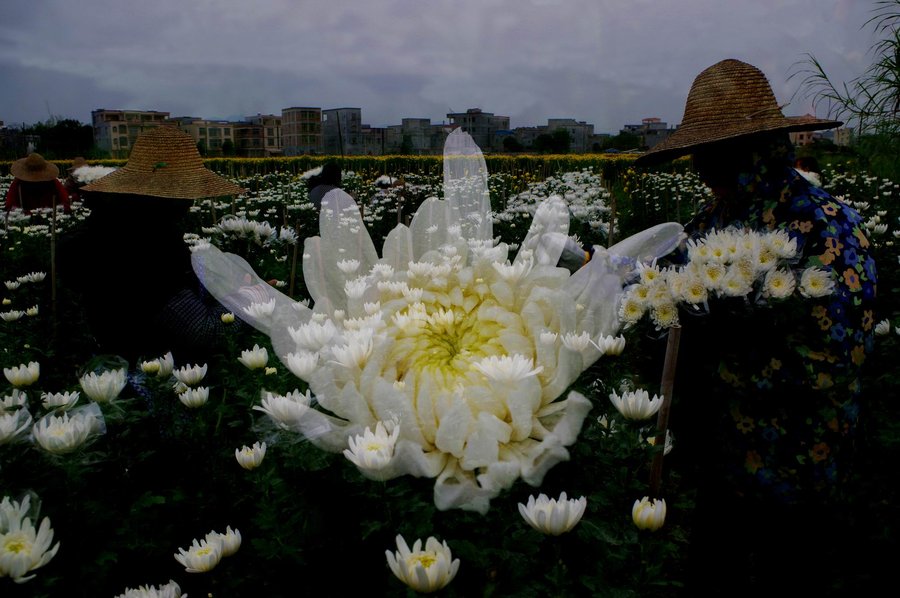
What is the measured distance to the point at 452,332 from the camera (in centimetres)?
62

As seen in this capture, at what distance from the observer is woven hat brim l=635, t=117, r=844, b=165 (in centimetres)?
186

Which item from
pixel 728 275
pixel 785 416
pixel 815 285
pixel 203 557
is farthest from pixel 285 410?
pixel 785 416

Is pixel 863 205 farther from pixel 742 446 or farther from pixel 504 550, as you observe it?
pixel 504 550

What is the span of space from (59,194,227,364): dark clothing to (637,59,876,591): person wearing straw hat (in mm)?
1997

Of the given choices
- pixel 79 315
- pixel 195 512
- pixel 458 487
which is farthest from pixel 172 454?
pixel 79 315

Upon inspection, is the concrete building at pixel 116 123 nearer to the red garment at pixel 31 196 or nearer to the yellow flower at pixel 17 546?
the red garment at pixel 31 196

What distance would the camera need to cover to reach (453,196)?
771 millimetres

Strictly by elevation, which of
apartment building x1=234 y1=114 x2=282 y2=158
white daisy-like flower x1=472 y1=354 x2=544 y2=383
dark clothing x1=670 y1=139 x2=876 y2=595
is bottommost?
dark clothing x1=670 y1=139 x2=876 y2=595

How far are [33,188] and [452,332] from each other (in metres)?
10.4

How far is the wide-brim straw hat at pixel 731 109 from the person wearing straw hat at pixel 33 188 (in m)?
9.23

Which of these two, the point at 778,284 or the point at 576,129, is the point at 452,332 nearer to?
the point at 778,284

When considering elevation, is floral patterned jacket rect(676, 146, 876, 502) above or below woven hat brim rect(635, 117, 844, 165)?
below

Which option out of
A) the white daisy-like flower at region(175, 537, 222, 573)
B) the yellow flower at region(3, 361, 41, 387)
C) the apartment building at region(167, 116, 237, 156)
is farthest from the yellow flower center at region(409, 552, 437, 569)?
the apartment building at region(167, 116, 237, 156)

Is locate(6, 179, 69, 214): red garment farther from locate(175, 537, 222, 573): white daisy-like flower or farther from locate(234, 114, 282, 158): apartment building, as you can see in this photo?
locate(234, 114, 282, 158): apartment building
